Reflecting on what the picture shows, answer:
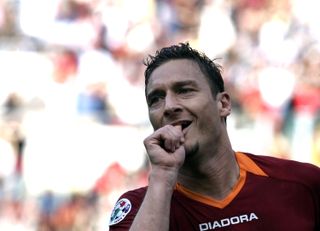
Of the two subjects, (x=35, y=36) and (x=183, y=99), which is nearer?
(x=183, y=99)

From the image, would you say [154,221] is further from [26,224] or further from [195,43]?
[195,43]

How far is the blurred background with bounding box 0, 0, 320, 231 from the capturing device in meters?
8.03

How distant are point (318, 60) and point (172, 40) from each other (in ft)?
5.97

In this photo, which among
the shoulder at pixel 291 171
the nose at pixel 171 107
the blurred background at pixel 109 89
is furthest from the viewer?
the blurred background at pixel 109 89

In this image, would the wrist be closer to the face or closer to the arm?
the arm

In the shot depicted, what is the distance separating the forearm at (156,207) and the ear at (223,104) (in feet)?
1.63

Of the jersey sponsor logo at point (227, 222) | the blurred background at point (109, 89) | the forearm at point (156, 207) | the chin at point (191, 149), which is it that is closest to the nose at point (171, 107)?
the chin at point (191, 149)

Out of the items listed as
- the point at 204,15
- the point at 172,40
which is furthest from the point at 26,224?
the point at 204,15

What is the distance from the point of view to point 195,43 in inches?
340

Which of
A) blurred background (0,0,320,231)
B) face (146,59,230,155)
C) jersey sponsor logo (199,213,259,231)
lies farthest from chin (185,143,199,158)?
blurred background (0,0,320,231)

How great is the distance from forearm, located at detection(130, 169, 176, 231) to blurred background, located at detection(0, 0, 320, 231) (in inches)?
220

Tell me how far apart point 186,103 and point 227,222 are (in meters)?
0.45

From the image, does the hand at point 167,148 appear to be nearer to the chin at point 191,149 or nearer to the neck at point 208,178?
the chin at point 191,149

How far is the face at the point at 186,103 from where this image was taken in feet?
8.15
